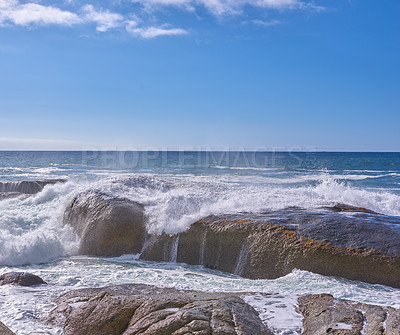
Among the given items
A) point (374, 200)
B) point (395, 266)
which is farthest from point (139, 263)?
point (374, 200)

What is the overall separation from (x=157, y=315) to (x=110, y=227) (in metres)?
4.60

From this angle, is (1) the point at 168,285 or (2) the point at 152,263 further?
(2) the point at 152,263

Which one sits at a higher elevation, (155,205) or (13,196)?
(155,205)

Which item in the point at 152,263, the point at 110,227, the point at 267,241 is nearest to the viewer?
the point at 267,241

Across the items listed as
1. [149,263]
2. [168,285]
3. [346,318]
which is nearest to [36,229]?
[149,263]

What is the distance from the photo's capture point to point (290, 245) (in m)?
6.36

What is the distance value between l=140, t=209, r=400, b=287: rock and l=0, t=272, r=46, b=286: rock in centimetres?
238

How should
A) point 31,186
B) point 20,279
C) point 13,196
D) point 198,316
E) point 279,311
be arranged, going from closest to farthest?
point 198,316, point 279,311, point 20,279, point 13,196, point 31,186

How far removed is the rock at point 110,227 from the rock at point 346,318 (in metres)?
4.31

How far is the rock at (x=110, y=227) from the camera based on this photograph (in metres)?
7.91

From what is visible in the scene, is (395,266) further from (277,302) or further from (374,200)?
(374,200)

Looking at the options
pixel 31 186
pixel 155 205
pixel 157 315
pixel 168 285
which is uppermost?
pixel 155 205

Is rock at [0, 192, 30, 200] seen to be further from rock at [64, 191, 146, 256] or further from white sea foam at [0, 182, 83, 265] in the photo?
rock at [64, 191, 146, 256]

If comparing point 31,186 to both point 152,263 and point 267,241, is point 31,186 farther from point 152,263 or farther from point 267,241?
point 267,241
